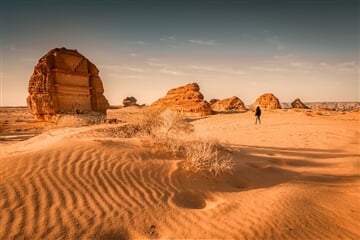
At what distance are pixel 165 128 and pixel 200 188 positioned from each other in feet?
10.2

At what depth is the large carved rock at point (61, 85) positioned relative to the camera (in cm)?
1380

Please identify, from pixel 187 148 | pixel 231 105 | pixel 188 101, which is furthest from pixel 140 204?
pixel 231 105

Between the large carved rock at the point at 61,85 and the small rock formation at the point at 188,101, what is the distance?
14.3 meters

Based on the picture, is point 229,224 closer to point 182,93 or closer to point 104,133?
point 104,133

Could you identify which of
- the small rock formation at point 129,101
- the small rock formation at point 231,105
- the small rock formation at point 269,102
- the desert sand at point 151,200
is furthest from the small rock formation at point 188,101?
the small rock formation at point 129,101

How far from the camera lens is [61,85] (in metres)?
14.3

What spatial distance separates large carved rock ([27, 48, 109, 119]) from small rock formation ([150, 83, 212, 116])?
1434 centimetres

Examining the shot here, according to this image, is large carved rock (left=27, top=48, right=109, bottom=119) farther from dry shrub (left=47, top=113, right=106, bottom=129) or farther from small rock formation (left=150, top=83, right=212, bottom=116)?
small rock formation (left=150, top=83, right=212, bottom=116)

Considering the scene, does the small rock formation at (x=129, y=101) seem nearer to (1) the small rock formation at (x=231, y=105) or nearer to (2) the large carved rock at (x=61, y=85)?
(1) the small rock formation at (x=231, y=105)

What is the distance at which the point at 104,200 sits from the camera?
2.96 meters

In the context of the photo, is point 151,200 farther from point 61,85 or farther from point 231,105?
point 231,105

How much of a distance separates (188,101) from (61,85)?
62.6ft

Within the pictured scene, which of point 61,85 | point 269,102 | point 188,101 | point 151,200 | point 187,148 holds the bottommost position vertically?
point 151,200

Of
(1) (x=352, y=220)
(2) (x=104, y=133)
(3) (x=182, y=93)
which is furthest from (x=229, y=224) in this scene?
(3) (x=182, y=93)
